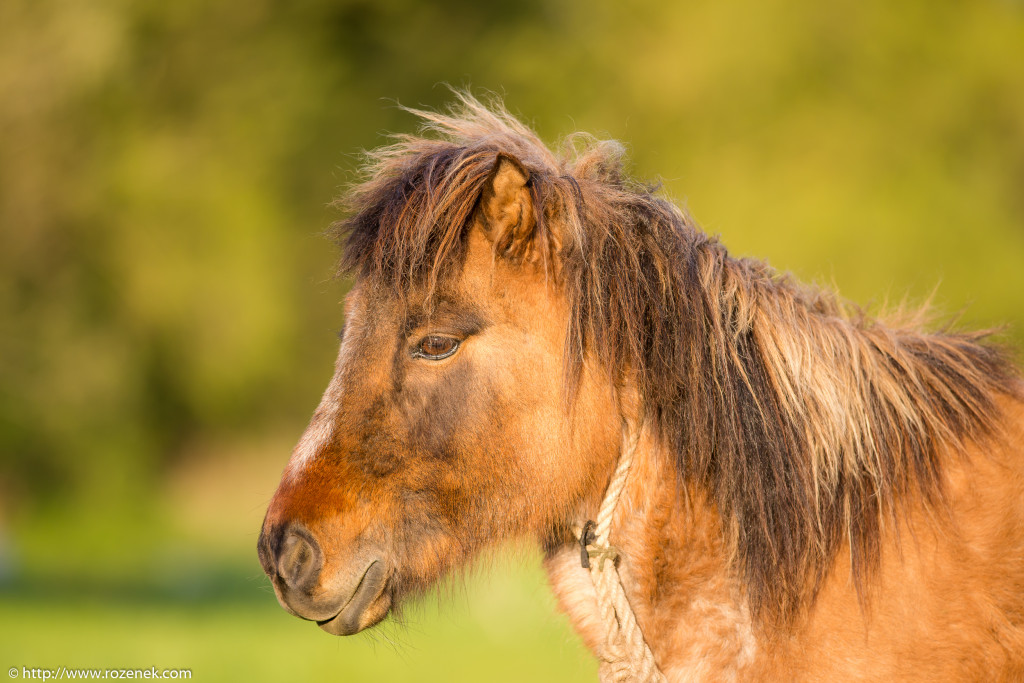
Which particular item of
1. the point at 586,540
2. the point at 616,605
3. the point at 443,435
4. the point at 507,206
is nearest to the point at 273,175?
the point at 507,206

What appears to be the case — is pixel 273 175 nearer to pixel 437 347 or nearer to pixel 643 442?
pixel 437 347

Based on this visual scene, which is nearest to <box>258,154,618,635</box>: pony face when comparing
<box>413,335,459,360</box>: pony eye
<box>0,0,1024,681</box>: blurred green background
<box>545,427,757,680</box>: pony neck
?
<box>413,335,459,360</box>: pony eye

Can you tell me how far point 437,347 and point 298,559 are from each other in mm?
744

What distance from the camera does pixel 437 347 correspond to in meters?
2.74

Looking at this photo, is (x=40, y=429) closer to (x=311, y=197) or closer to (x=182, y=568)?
(x=182, y=568)

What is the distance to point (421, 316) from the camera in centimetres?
274

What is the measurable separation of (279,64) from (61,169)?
15.2ft

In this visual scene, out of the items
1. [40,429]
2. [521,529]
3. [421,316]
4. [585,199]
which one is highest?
[40,429]

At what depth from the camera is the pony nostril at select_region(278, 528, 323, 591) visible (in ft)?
8.51

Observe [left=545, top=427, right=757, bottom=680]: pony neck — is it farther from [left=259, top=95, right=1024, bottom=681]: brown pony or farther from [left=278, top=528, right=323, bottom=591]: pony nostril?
[left=278, top=528, right=323, bottom=591]: pony nostril

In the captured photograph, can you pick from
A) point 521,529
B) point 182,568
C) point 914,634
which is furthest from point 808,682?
point 182,568

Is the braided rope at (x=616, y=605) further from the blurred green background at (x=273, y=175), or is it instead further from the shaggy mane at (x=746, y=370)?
the blurred green background at (x=273, y=175)

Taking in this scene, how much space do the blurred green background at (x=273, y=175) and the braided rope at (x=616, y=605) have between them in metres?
12.0

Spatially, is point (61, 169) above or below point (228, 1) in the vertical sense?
below
